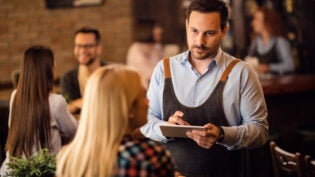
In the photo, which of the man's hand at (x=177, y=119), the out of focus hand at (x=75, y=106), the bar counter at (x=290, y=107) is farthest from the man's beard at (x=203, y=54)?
the bar counter at (x=290, y=107)

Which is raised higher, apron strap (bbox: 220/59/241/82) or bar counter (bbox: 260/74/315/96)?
apron strap (bbox: 220/59/241/82)

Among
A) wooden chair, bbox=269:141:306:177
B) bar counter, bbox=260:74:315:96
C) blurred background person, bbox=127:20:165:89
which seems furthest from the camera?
blurred background person, bbox=127:20:165:89

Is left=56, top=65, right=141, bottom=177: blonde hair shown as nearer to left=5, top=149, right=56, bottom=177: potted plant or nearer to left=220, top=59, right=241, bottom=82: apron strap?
left=5, top=149, right=56, bottom=177: potted plant

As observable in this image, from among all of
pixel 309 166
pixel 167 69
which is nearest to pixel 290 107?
pixel 309 166

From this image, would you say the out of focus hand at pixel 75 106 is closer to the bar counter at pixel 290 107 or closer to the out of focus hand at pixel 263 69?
the bar counter at pixel 290 107

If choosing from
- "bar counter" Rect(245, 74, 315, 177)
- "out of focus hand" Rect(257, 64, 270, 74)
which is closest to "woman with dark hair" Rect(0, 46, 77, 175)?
"bar counter" Rect(245, 74, 315, 177)

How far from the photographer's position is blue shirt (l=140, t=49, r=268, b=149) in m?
3.08

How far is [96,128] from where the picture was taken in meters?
2.24

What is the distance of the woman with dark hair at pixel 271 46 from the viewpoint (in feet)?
21.6

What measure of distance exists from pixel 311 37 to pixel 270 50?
4.53 feet

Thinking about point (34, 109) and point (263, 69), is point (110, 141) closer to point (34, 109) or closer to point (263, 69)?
point (34, 109)

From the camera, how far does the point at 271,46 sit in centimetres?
668

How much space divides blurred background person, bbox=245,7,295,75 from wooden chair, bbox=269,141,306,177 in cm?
275

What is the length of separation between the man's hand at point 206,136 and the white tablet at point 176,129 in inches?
1.0
